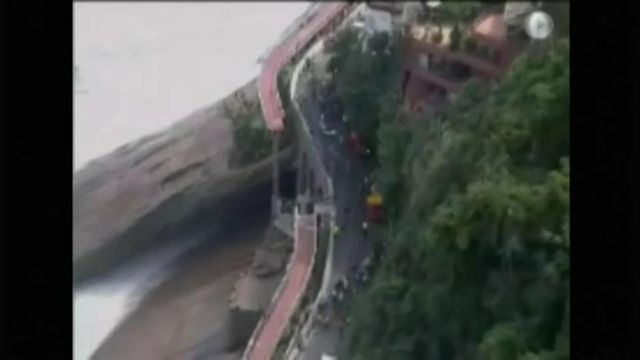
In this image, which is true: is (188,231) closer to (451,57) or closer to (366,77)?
(366,77)

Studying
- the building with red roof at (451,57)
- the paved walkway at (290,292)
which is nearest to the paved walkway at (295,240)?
the paved walkway at (290,292)

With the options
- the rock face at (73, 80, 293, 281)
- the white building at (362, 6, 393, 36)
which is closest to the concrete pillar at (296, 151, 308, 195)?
the rock face at (73, 80, 293, 281)

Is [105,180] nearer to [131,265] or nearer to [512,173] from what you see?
[131,265]

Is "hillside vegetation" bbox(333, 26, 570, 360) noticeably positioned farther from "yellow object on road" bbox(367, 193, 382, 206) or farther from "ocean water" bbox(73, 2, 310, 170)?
"ocean water" bbox(73, 2, 310, 170)

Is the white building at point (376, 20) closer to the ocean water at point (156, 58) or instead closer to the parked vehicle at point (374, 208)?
the ocean water at point (156, 58)

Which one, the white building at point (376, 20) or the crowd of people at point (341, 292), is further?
the white building at point (376, 20)
